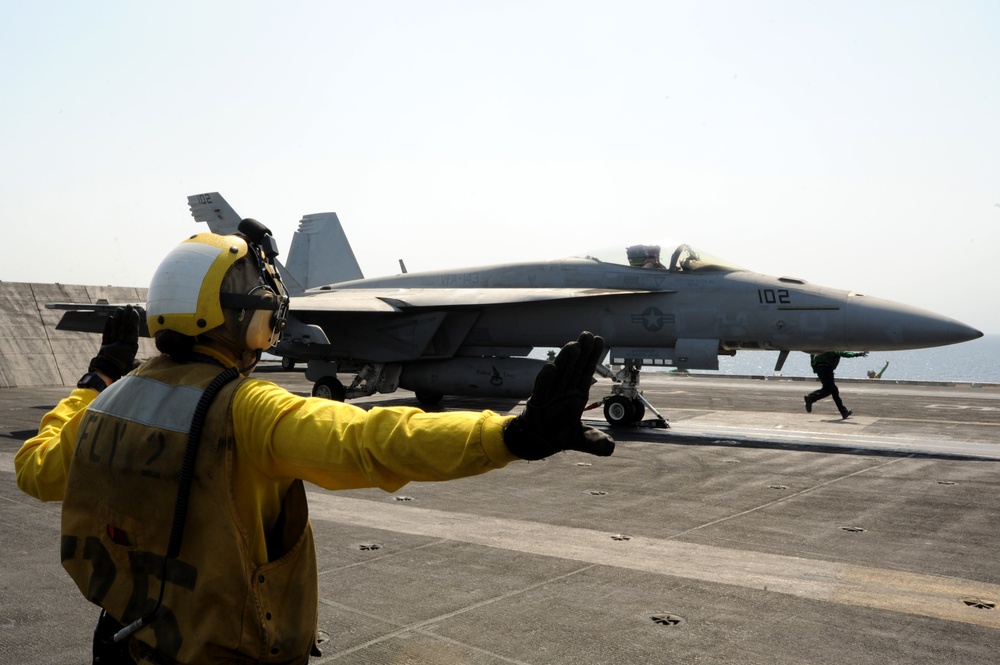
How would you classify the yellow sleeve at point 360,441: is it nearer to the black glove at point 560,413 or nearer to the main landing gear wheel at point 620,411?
the black glove at point 560,413

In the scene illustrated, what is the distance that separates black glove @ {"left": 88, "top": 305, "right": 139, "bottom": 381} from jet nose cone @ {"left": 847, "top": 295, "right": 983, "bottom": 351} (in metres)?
12.1

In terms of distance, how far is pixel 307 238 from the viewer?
24.9 m

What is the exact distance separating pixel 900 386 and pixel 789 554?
78.8ft

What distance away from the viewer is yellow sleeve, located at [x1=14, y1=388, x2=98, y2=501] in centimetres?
285

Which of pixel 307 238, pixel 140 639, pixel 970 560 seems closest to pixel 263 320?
pixel 140 639

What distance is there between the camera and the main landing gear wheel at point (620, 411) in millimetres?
15648

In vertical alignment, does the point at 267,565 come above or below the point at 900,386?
above

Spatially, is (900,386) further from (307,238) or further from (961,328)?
(307,238)

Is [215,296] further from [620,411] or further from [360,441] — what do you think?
[620,411]

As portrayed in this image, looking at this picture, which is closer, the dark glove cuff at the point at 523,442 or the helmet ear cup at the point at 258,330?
the dark glove cuff at the point at 523,442

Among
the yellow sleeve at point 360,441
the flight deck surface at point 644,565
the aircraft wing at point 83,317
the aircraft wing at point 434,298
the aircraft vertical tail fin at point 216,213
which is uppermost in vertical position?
the aircraft vertical tail fin at point 216,213

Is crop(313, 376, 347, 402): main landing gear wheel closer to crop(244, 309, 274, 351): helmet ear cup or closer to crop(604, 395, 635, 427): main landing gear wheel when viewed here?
crop(604, 395, 635, 427): main landing gear wheel

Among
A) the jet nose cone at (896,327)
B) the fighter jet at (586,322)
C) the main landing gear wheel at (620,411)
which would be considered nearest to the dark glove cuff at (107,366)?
the fighter jet at (586,322)

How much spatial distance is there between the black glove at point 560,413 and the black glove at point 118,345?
81.0 inches
